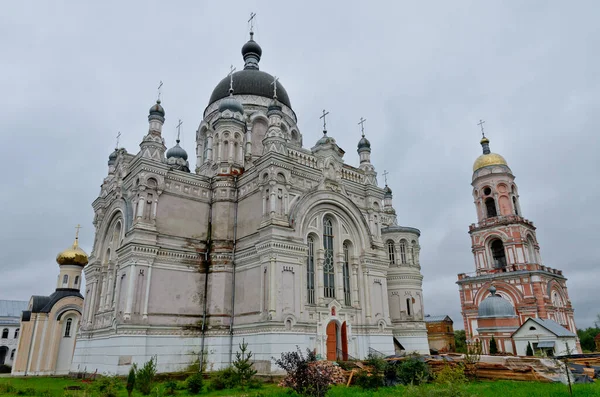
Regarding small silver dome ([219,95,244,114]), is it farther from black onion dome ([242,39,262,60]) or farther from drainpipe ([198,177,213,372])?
black onion dome ([242,39,262,60])

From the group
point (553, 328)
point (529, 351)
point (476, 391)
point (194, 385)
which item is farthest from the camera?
point (553, 328)

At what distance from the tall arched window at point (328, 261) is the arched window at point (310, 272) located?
2.71ft

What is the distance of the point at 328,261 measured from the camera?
2266 centimetres

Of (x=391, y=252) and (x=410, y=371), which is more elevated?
(x=391, y=252)

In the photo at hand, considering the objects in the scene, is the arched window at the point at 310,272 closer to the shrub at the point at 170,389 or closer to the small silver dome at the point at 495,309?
the shrub at the point at 170,389

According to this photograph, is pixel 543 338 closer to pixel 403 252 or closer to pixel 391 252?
pixel 403 252

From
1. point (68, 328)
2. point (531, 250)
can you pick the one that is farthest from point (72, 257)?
point (531, 250)

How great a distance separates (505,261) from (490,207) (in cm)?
561

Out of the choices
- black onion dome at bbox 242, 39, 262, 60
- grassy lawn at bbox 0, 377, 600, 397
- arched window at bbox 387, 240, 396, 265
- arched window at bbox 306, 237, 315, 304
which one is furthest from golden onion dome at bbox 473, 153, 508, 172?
grassy lawn at bbox 0, 377, 600, 397

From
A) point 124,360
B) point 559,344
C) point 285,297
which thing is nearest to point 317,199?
point 285,297

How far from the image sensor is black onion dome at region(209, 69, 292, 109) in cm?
2986

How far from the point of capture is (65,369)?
29109mm

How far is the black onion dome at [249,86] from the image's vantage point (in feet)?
98.0

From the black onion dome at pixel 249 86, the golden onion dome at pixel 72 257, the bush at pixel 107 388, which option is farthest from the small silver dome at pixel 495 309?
the golden onion dome at pixel 72 257
